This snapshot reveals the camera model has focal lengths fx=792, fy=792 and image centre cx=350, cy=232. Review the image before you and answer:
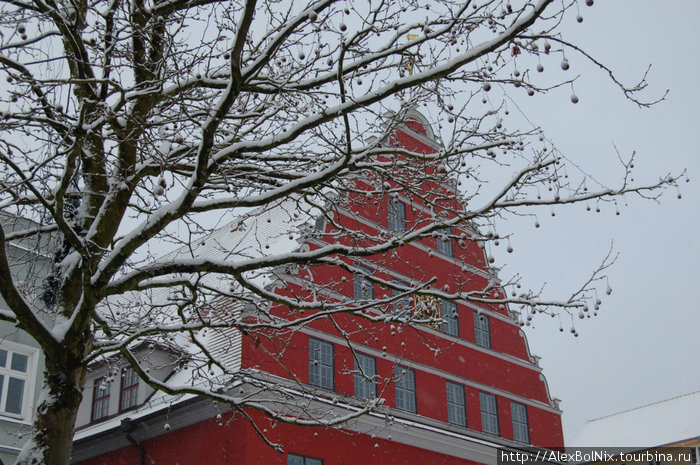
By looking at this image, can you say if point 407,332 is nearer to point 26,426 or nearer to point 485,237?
point 26,426

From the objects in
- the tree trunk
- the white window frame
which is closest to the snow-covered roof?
the white window frame

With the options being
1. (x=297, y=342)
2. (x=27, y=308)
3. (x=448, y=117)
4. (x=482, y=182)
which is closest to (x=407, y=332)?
(x=297, y=342)

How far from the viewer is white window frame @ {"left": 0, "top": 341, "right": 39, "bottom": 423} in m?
14.7

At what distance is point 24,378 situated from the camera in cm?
1515

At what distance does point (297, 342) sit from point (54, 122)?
11.6 metres

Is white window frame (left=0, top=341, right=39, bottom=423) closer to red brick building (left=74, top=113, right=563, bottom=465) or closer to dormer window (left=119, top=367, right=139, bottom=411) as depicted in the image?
red brick building (left=74, top=113, right=563, bottom=465)

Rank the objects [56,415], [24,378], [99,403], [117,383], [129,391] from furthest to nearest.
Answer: [99,403] < [117,383] < [129,391] < [24,378] < [56,415]

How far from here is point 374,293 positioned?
21.1m

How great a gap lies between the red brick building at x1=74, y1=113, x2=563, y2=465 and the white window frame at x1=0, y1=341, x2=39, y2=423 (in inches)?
51.5

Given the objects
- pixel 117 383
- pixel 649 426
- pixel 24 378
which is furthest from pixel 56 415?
pixel 649 426

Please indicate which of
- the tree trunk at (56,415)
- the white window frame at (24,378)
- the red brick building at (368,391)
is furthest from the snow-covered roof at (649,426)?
the tree trunk at (56,415)

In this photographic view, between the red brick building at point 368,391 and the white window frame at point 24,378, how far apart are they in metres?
1.31

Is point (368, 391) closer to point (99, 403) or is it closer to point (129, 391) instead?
point (129, 391)

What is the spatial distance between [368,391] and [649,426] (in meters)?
27.1
